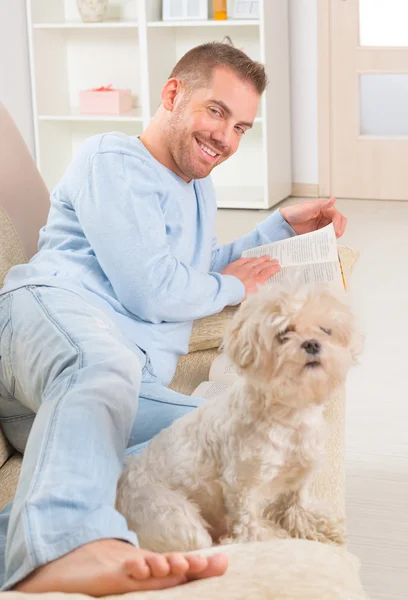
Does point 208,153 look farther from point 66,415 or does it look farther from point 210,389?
point 66,415

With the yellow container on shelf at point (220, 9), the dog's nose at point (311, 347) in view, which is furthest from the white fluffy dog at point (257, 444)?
the yellow container on shelf at point (220, 9)

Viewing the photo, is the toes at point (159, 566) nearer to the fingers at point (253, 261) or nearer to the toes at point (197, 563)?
the toes at point (197, 563)

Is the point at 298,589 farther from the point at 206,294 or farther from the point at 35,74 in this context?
the point at 35,74

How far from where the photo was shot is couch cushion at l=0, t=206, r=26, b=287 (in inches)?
69.2

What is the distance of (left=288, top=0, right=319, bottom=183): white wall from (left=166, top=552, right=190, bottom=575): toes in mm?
3863

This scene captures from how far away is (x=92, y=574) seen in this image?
1.01 meters

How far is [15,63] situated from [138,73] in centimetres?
66

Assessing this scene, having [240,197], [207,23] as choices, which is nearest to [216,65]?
[207,23]

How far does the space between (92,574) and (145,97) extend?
3661 millimetres

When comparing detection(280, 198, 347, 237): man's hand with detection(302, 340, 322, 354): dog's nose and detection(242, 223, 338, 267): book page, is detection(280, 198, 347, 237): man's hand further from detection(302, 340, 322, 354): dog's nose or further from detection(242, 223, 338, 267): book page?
detection(302, 340, 322, 354): dog's nose

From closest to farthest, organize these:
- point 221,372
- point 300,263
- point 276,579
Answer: point 276,579 < point 221,372 < point 300,263

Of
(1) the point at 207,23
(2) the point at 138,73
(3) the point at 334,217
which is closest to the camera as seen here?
(3) the point at 334,217

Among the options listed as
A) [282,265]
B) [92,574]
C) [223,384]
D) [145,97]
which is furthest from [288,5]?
[92,574]

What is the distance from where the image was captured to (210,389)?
5.51 feet
